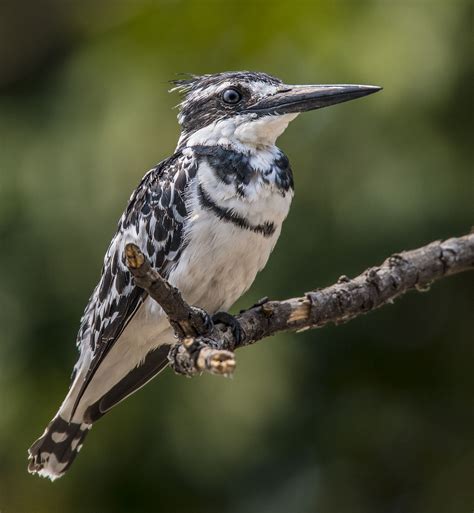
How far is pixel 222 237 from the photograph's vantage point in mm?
A: 3354

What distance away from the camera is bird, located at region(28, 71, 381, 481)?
339 centimetres

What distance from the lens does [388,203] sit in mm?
4340

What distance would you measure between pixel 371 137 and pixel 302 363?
0.98 metres

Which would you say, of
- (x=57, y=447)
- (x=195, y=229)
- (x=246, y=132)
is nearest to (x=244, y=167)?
(x=246, y=132)

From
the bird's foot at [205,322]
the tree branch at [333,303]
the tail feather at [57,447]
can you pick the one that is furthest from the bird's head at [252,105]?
the tail feather at [57,447]

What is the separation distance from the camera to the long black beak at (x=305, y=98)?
3551 mm

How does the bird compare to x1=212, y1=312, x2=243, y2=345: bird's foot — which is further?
the bird

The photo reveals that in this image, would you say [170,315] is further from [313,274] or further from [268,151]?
[313,274]

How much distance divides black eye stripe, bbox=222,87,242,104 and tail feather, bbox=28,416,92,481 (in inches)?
49.9

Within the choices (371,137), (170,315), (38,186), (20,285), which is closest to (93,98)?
(38,186)

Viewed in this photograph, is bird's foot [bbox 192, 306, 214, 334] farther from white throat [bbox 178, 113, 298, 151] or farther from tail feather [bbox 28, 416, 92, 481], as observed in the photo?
tail feather [bbox 28, 416, 92, 481]

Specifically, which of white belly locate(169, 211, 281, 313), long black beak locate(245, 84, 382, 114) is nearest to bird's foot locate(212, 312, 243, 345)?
white belly locate(169, 211, 281, 313)

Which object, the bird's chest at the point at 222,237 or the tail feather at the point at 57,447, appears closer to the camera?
the bird's chest at the point at 222,237

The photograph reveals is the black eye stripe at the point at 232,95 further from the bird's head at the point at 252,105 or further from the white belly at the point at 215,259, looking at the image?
the white belly at the point at 215,259
